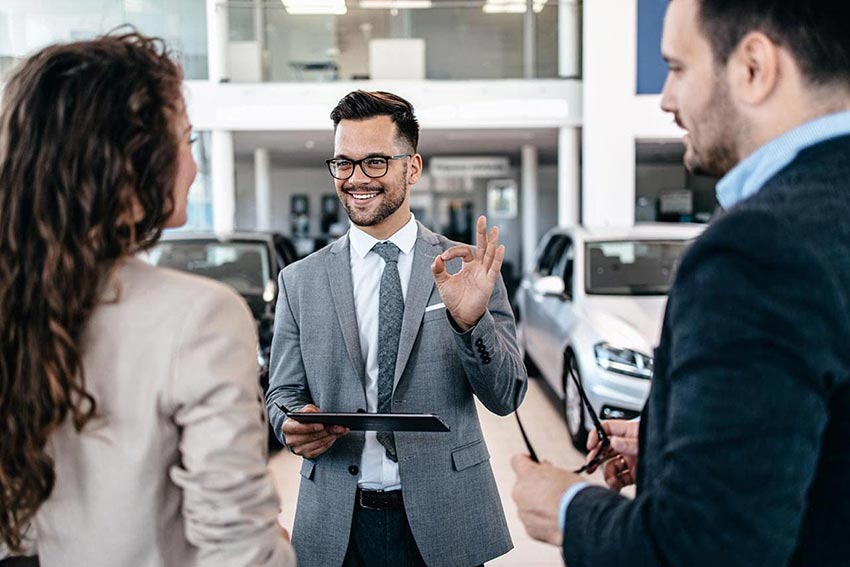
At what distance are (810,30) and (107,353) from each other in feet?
3.24

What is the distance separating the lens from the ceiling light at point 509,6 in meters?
13.3

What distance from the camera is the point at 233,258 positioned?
20.6ft

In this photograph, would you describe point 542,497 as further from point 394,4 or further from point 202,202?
point 394,4

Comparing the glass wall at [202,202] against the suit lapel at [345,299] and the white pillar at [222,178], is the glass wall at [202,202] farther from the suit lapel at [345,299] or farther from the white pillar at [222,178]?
the suit lapel at [345,299]

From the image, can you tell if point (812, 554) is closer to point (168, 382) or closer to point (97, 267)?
point (168, 382)

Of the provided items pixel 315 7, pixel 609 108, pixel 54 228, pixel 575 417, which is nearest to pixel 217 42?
pixel 315 7

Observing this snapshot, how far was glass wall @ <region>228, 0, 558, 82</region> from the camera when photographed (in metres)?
13.0

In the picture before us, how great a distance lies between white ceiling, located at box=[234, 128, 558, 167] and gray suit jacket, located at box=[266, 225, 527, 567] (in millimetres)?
10473

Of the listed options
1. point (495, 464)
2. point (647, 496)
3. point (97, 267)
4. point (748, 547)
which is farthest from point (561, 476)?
point (495, 464)

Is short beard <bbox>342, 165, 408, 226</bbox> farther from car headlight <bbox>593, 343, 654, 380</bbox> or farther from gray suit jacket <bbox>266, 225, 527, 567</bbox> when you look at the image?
car headlight <bbox>593, 343, 654, 380</bbox>

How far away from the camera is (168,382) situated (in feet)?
3.42

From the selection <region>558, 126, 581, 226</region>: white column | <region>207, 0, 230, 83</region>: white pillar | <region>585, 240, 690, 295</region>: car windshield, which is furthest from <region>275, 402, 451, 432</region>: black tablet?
<region>207, 0, 230, 83</region>: white pillar

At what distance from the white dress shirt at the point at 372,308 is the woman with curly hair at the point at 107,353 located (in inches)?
31.0

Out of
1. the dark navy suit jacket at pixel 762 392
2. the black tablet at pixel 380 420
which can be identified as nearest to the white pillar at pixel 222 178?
the black tablet at pixel 380 420
